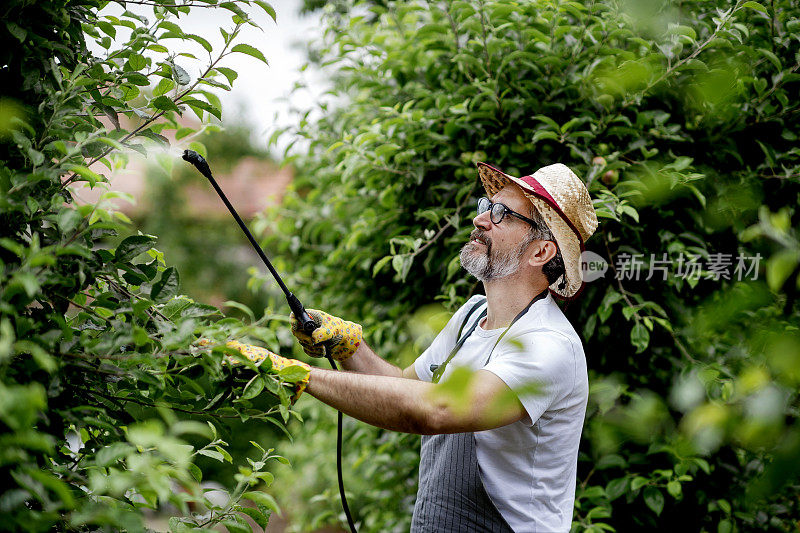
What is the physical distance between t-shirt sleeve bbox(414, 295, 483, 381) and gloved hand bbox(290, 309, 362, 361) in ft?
0.75

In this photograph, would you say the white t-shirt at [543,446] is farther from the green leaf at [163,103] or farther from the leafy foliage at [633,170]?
the green leaf at [163,103]

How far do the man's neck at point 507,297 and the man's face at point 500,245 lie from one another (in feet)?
0.09

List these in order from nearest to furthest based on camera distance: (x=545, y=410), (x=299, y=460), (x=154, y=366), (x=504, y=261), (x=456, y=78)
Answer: (x=154, y=366)
(x=545, y=410)
(x=504, y=261)
(x=456, y=78)
(x=299, y=460)

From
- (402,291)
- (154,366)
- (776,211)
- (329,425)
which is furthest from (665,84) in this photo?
(329,425)

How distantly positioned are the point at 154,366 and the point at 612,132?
1782 millimetres

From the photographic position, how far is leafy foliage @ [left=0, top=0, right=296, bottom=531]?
40.8 inches

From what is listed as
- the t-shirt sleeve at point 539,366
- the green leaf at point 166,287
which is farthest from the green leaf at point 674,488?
the green leaf at point 166,287

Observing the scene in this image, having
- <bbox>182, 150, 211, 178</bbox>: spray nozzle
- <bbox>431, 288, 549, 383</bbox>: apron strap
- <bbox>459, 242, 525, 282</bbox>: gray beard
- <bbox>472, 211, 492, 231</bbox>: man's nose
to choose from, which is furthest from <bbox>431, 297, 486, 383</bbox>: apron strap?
<bbox>182, 150, 211, 178</bbox>: spray nozzle

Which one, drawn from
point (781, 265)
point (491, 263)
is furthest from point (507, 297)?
point (781, 265)

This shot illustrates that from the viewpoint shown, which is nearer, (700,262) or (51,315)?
(51,315)

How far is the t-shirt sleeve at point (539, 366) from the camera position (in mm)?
1531

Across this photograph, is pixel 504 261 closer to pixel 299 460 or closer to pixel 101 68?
pixel 101 68

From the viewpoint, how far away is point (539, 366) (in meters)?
1.60

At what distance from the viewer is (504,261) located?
6.53 feet
